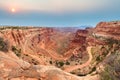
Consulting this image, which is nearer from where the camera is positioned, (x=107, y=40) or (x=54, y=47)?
(x=107, y=40)

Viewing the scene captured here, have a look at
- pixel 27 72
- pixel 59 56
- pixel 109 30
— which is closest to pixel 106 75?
pixel 27 72

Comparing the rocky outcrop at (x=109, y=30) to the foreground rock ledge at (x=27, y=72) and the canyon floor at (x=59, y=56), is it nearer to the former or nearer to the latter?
the canyon floor at (x=59, y=56)

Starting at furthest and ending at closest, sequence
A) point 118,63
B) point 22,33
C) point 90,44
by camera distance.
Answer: point 22,33
point 90,44
point 118,63

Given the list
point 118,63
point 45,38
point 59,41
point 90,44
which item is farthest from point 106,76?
point 59,41

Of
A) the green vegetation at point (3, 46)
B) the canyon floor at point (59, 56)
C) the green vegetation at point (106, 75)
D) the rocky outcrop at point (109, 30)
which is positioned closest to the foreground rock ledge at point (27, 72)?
the canyon floor at point (59, 56)

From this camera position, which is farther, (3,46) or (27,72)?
(3,46)

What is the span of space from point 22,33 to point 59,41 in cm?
5459

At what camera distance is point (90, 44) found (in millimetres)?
121562

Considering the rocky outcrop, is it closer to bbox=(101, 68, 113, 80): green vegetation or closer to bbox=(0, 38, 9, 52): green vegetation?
bbox=(0, 38, 9, 52): green vegetation

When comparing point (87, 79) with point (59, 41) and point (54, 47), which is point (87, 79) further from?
point (59, 41)

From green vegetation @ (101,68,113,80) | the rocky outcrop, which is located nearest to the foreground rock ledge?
green vegetation @ (101,68,113,80)

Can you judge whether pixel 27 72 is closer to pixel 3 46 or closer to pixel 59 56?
pixel 3 46

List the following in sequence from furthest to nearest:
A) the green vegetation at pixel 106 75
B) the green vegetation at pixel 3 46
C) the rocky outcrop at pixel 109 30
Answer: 1. the rocky outcrop at pixel 109 30
2. the green vegetation at pixel 3 46
3. the green vegetation at pixel 106 75

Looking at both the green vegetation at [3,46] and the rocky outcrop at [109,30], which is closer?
the green vegetation at [3,46]
